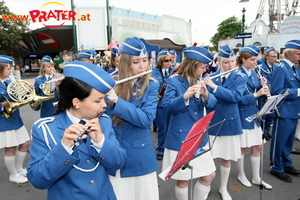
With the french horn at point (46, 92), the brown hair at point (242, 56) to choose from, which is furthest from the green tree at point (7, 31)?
the brown hair at point (242, 56)

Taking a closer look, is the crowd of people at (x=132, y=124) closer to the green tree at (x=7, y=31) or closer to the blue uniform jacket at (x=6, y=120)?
the blue uniform jacket at (x=6, y=120)

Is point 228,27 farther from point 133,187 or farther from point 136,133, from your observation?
point 133,187

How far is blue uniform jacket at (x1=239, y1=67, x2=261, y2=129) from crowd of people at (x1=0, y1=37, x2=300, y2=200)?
0.05 ft

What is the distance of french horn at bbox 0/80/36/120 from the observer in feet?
12.1

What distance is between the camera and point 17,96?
3791 mm

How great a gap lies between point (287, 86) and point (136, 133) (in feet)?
9.80

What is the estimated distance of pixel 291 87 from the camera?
388 centimetres

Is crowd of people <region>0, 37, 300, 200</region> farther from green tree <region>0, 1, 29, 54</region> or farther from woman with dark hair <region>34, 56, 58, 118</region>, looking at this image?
green tree <region>0, 1, 29, 54</region>

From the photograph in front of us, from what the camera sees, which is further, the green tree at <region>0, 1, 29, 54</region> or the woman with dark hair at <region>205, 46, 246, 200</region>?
the green tree at <region>0, 1, 29, 54</region>

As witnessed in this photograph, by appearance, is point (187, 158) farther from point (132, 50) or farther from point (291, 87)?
point (291, 87)

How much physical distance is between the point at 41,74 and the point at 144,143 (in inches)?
138

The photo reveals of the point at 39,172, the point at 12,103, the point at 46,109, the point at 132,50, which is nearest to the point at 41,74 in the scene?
the point at 46,109

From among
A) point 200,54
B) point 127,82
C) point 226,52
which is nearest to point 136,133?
point 127,82

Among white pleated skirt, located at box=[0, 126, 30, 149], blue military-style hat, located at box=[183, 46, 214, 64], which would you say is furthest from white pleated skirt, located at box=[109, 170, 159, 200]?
white pleated skirt, located at box=[0, 126, 30, 149]
